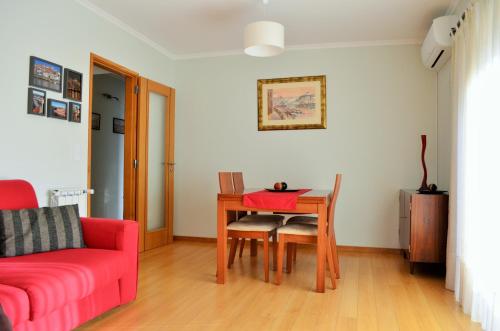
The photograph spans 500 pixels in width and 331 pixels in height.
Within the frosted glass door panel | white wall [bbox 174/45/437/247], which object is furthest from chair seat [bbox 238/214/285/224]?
the frosted glass door panel

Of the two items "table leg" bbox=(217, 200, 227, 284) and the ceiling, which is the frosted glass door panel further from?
"table leg" bbox=(217, 200, 227, 284)

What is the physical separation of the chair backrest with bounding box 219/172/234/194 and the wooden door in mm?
1199

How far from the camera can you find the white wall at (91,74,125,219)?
5.89 metres

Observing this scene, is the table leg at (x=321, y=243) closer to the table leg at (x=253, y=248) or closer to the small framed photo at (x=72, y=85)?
the table leg at (x=253, y=248)

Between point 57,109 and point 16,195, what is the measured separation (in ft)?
3.07

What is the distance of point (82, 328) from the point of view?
7.80ft

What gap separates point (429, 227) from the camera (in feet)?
11.6

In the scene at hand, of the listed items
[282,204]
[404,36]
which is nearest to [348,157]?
[404,36]

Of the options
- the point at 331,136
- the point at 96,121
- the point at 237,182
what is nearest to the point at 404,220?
the point at 331,136

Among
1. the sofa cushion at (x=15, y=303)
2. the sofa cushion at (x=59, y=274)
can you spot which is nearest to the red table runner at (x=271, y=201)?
the sofa cushion at (x=59, y=274)

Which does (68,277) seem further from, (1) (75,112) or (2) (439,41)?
(2) (439,41)

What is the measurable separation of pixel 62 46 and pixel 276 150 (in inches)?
102

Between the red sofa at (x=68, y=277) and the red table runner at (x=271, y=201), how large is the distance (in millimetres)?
950

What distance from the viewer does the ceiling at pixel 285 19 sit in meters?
3.65
